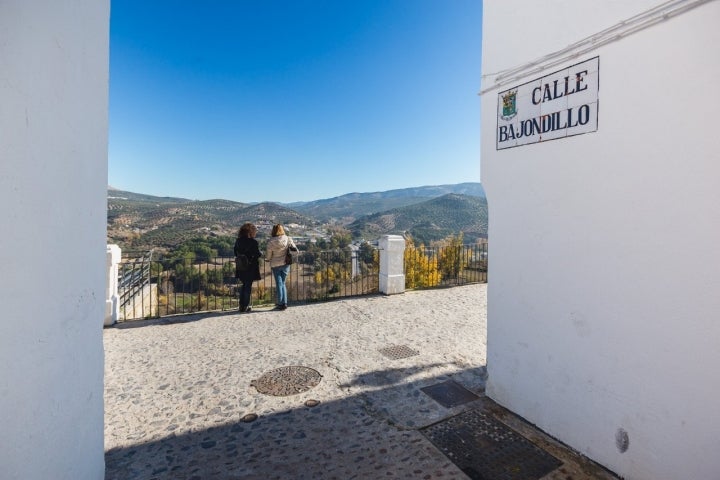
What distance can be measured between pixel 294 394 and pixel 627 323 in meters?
3.65

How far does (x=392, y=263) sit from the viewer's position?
9742mm

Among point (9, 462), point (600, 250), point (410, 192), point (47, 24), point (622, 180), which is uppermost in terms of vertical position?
point (410, 192)

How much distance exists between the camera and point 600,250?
126 inches

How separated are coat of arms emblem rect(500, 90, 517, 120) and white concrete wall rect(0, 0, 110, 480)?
Result: 385 centimetres

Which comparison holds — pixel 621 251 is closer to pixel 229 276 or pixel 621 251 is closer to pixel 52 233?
pixel 52 233

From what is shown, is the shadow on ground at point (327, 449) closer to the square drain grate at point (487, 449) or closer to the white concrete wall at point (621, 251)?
the square drain grate at point (487, 449)

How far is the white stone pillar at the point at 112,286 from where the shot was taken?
6902 millimetres

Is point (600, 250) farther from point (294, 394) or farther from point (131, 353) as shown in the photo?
point (131, 353)

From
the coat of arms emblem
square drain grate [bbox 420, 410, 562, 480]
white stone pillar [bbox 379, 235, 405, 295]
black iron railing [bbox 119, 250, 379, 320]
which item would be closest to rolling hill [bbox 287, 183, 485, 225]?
black iron railing [bbox 119, 250, 379, 320]

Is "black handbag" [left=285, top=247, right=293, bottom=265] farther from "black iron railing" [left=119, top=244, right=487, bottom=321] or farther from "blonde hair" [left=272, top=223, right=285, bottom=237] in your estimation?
"black iron railing" [left=119, top=244, right=487, bottom=321]

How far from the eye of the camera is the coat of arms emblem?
159 inches

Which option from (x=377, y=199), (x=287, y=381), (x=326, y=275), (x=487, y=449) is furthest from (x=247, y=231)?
(x=377, y=199)

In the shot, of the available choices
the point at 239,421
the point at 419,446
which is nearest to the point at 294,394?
the point at 239,421

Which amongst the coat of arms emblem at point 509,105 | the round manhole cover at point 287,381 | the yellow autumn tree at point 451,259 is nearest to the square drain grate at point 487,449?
the round manhole cover at point 287,381
